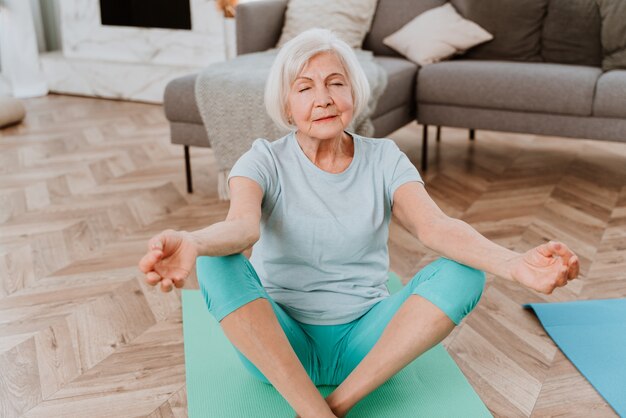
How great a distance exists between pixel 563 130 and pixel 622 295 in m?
1.10

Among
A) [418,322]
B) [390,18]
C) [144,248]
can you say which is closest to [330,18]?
[390,18]

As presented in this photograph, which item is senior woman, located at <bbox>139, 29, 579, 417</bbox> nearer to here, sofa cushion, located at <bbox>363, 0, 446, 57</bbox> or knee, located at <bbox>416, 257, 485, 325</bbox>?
knee, located at <bbox>416, 257, 485, 325</bbox>

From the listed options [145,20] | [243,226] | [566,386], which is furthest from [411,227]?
[145,20]

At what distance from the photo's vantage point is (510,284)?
2191mm

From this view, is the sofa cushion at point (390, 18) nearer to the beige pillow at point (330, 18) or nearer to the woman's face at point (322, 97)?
the beige pillow at point (330, 18)

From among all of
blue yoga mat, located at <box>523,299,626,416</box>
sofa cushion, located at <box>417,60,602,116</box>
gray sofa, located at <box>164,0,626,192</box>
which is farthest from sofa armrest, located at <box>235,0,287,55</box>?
blue yoga mat, located at <box>523,299,626,416</box>

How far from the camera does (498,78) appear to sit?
3100 millimetres

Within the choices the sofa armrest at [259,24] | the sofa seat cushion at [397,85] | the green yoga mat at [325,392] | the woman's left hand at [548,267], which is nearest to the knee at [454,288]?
the woman's left hand at [548,267]

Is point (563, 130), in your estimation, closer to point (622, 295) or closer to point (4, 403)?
point (622, 295)

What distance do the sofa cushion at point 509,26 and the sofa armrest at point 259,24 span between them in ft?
3.18

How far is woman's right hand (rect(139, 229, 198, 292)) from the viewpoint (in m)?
1.11

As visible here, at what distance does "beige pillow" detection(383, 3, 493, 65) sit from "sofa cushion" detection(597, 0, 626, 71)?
544mm

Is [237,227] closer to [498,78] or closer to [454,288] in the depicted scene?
[454,288]

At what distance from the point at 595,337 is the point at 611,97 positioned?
1395 millimetres
